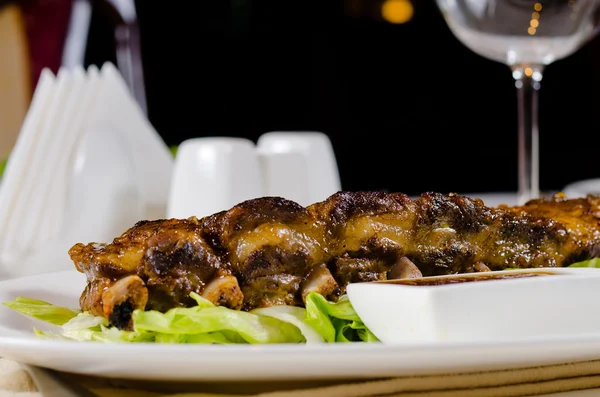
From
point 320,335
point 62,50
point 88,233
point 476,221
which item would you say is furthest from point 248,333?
point 62,50

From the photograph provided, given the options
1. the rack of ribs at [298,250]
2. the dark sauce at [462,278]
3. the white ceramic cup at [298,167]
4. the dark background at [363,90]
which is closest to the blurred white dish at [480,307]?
the dark sauce at [462,278]

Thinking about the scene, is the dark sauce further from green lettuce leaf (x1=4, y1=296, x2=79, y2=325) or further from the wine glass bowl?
the wine glass bowl

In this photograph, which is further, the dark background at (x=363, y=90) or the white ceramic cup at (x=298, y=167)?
the dark background at (x=363, y=90)

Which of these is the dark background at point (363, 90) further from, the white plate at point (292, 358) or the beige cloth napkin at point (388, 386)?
the white plate at point (292, 358)

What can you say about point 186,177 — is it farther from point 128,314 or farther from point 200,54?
point 200,54

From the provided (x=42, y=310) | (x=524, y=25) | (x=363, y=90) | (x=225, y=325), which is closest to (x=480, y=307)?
(x=225, y=325)

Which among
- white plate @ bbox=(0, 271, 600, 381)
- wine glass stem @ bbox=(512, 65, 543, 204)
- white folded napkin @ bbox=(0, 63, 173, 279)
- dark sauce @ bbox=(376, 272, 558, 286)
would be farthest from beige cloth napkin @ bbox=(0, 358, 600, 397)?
wine glass stem @ bbox=(512, 65, 543, 204)

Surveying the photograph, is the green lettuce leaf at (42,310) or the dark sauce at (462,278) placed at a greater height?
the dark sauce at (462,278)
